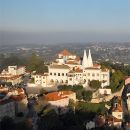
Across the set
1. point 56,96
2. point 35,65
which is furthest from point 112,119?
point 35,65

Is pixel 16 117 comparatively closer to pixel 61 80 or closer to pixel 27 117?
pixel 27 117

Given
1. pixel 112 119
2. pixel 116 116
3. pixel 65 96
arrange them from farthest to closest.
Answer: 1. pixel 65 96
2. pixel 116 116
3. pixel 112 119

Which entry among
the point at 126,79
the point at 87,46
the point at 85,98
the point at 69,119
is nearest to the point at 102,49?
the point at 87,46

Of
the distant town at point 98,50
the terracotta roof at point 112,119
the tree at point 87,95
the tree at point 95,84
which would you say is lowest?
the distant town at point 98,50

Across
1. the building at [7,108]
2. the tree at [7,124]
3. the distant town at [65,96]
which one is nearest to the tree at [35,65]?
the distant town at [65,96]

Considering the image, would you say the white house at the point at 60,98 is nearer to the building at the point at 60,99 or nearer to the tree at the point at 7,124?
the building at the point at 60,99

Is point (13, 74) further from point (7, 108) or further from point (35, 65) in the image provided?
point (7, 108)

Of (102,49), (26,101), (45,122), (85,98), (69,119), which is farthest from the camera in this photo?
(102,49)
